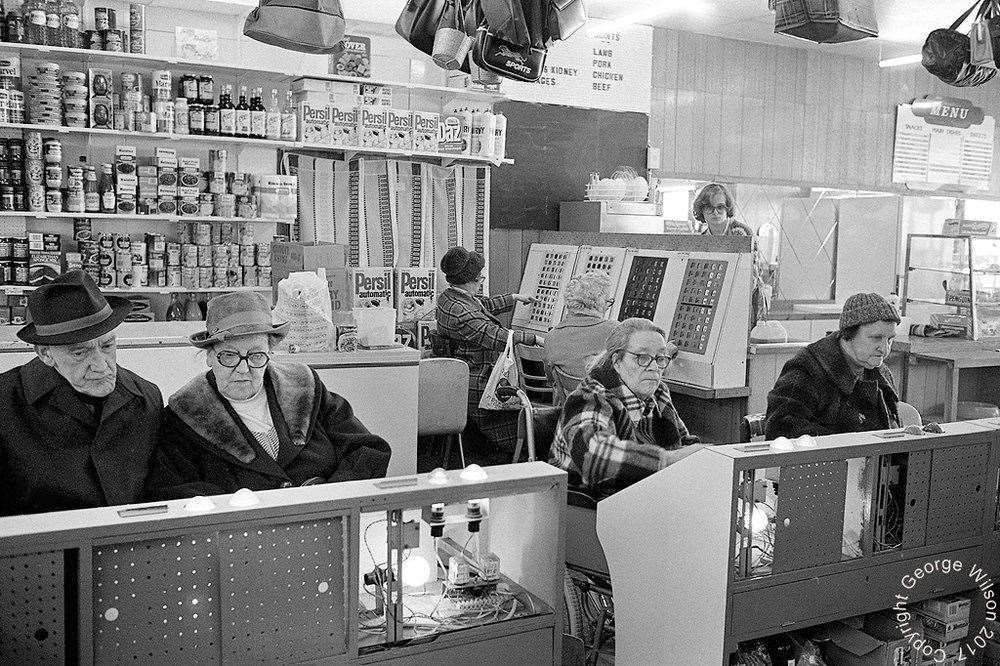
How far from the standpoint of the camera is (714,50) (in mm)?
8766

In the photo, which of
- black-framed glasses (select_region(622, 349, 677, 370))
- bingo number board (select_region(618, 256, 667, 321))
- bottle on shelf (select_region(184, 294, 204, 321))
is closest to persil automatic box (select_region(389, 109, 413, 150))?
bottle on shelf (select_region(184, 294, 204, 321))

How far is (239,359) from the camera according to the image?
3.25 metres

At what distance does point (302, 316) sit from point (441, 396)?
92cm

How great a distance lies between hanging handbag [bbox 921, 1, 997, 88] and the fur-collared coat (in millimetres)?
4088

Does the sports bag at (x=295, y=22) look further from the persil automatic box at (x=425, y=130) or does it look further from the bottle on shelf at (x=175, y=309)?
the persil automatic box at (x=425, y=130)

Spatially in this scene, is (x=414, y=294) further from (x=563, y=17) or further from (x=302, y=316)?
(x=563, y=17)

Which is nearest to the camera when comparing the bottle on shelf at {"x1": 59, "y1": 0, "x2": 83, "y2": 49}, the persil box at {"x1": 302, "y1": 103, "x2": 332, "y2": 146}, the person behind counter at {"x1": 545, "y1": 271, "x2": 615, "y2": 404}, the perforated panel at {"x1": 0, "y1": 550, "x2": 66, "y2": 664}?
the perforated panel at {"x1": 0, "y1": 550, "x2": 66, "y2": 664}

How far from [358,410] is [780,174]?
590cm

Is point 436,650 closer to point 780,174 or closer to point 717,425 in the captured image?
point 717,425

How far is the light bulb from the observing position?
8.55ft

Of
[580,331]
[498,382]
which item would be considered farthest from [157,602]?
[498,382]

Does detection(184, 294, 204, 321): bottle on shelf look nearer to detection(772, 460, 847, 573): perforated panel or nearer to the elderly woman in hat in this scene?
the elderly woman in hat

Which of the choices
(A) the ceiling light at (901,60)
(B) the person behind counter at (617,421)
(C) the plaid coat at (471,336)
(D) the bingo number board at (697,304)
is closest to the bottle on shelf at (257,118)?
(C) the plaid coat at (471,336)

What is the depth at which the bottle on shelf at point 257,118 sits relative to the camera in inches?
245
